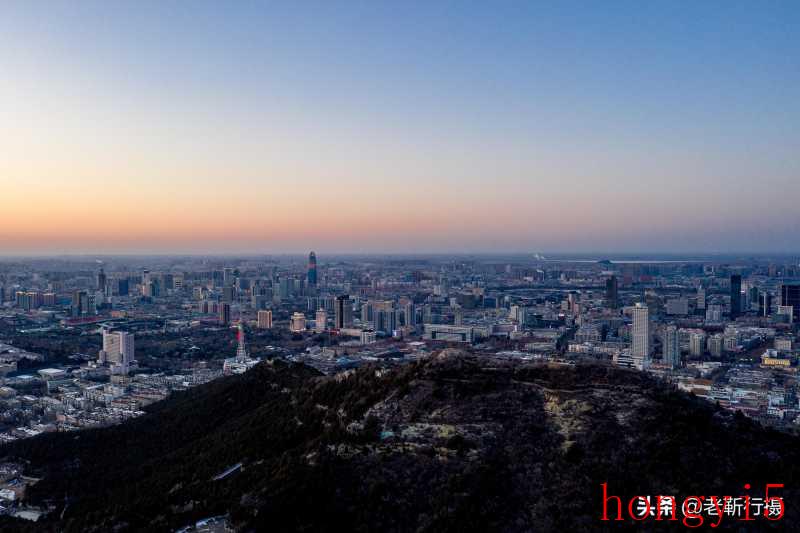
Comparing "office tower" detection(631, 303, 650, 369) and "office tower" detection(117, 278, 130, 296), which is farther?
"office tower" detection(117, 278, 130, 296)

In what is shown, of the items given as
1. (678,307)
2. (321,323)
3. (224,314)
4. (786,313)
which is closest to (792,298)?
(786,313)

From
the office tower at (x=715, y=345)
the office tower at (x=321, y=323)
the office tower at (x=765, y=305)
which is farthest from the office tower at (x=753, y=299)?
the office tower at (x=321, y=323)

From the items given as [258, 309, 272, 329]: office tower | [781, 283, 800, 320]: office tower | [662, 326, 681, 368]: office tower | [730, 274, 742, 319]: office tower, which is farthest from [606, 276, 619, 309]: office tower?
[258, 309, 272, 329]: office tower

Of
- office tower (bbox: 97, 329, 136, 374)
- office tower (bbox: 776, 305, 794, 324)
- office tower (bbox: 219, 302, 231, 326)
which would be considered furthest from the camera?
office tower (bbox: 219, 302, 231, 326)

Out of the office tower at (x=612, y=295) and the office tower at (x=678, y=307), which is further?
the office tower at (x=612, y=295)

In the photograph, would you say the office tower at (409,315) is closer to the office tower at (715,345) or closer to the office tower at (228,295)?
the office tower at (228,295)

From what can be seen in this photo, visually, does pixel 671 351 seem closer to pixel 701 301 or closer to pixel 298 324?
pixel 701 301

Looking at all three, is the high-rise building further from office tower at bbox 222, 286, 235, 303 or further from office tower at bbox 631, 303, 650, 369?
office tower at bbox 631, 303, 650, 369

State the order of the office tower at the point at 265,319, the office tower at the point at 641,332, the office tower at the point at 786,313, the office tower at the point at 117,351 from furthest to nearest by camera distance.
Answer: the office tower at the point at 265,319 < the office tower at the point at 786,313 < the office tower at the point at 641,332 < the office tower at the point at 117,351
